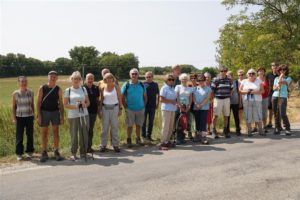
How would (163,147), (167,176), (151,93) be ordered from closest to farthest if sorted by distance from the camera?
(167,176) < (163,147) < (151,93)

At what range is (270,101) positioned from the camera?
10.4m

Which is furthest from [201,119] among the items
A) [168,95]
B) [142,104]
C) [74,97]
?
[74,97]

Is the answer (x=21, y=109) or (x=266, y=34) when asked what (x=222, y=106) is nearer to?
(x=21, y=109)

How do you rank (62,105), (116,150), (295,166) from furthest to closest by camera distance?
(116,150) < (62,105) < (295,166)

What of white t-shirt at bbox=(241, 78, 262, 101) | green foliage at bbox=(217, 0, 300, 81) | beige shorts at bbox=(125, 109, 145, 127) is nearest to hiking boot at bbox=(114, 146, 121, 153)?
beige shorts at bbox=(125, 109, 145, 127)

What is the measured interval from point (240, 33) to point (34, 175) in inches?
641

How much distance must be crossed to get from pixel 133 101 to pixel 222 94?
258cm

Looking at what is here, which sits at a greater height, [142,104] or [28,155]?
[142,104]

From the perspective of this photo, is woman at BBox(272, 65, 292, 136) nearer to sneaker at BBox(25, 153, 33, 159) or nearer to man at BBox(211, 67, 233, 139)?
man at BBox(211, 67, 233, 139)

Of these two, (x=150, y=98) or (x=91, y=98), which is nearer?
(x=91, y=98)

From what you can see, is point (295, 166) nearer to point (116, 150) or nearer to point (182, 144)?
point (182, 144)

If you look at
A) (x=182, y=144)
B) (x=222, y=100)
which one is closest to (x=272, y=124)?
(x=222, y=100)

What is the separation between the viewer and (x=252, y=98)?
9.39m

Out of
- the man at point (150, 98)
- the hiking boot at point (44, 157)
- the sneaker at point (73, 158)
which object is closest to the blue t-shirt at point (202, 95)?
the man at point (150, 98)
